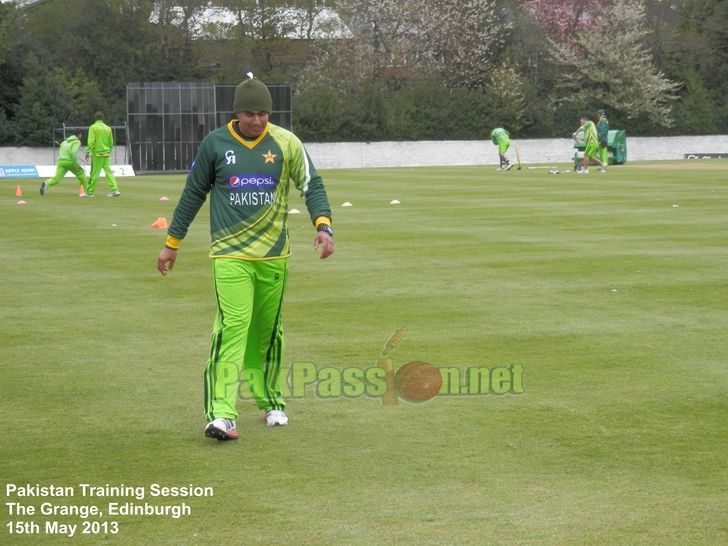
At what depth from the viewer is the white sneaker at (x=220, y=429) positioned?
23.8 feet

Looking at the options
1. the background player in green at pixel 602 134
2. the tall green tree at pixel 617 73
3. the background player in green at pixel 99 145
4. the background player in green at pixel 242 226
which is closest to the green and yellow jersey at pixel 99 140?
the background player in green at pixel 99 145

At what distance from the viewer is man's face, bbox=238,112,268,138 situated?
743 centimetres

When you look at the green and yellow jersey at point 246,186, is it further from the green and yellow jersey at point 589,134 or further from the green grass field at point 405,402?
the green and yellow jersey at point 589,134

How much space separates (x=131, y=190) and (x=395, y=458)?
1117 inches

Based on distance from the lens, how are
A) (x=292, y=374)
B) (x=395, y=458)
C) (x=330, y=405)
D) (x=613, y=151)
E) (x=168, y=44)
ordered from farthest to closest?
(x=168, y=44) < (x=613, y=151) < (x=292, y=374) < (x=330, y=405) < (x=395, y=458)

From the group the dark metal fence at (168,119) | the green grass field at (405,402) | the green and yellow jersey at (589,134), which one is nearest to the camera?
the green grass field at (405,402)

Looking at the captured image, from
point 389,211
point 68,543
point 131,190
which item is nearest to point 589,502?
point 68,543

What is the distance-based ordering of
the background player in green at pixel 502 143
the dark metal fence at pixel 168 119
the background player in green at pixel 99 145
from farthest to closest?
1. the dark metal fence at pixel 168 119
2. the background player in green at pixel 502 143
3. the background player in green at pixel 99 145

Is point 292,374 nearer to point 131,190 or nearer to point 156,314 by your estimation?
point 156,314

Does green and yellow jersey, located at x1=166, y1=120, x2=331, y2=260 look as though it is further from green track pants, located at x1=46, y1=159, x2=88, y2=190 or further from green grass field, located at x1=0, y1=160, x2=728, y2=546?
green track pants, located at x1=46, y1=159, x2=88, y2=190

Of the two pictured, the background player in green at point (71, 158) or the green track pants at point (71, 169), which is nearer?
the green track pants at point (71, 169)

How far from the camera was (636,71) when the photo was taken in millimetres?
66625

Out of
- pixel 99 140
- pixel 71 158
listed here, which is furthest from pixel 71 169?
pixel 99 140

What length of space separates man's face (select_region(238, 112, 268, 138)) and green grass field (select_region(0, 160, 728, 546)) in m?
1.71
